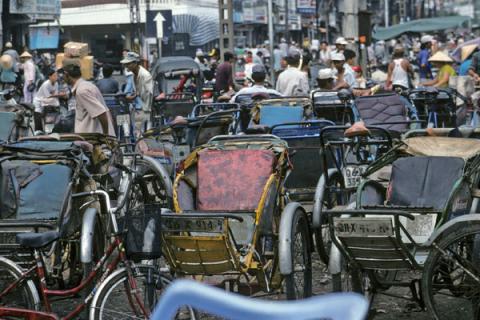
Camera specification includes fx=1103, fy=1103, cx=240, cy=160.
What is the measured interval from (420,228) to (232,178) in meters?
1.42

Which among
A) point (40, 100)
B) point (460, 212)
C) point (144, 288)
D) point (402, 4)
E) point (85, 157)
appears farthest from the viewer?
point (402, 4)

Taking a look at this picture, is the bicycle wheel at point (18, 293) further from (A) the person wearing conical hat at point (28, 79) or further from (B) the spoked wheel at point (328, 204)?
(A) the person wearing conical hat at point (28, 79)

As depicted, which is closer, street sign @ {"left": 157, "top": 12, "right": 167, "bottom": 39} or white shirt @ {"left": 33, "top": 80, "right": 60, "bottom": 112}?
white shirt @ {"left": 33, "top": 80, "right": 60, "bottom": 112}

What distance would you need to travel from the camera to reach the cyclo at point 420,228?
6.14 m

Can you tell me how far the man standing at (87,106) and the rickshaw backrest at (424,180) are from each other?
139 inches

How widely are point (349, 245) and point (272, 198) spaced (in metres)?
0.97

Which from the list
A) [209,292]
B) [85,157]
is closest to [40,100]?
[85,157]

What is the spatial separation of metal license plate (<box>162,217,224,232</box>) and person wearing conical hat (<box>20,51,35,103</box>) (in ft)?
58.3

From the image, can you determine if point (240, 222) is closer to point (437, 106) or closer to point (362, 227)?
point (362, 227)

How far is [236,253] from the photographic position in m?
6.54

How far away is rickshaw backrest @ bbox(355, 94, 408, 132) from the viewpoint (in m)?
12.3

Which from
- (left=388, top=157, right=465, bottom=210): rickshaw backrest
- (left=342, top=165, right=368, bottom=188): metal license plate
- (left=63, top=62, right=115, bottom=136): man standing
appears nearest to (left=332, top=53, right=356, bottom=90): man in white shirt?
(left=63, top=62, right=115, bottom=136): man standing

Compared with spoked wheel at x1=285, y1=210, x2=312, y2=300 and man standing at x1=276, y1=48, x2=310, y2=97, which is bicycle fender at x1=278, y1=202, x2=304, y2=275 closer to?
spoked wheel at x1=285, y1=210, x2=312, y2=300

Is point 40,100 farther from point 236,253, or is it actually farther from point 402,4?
point 402,4
